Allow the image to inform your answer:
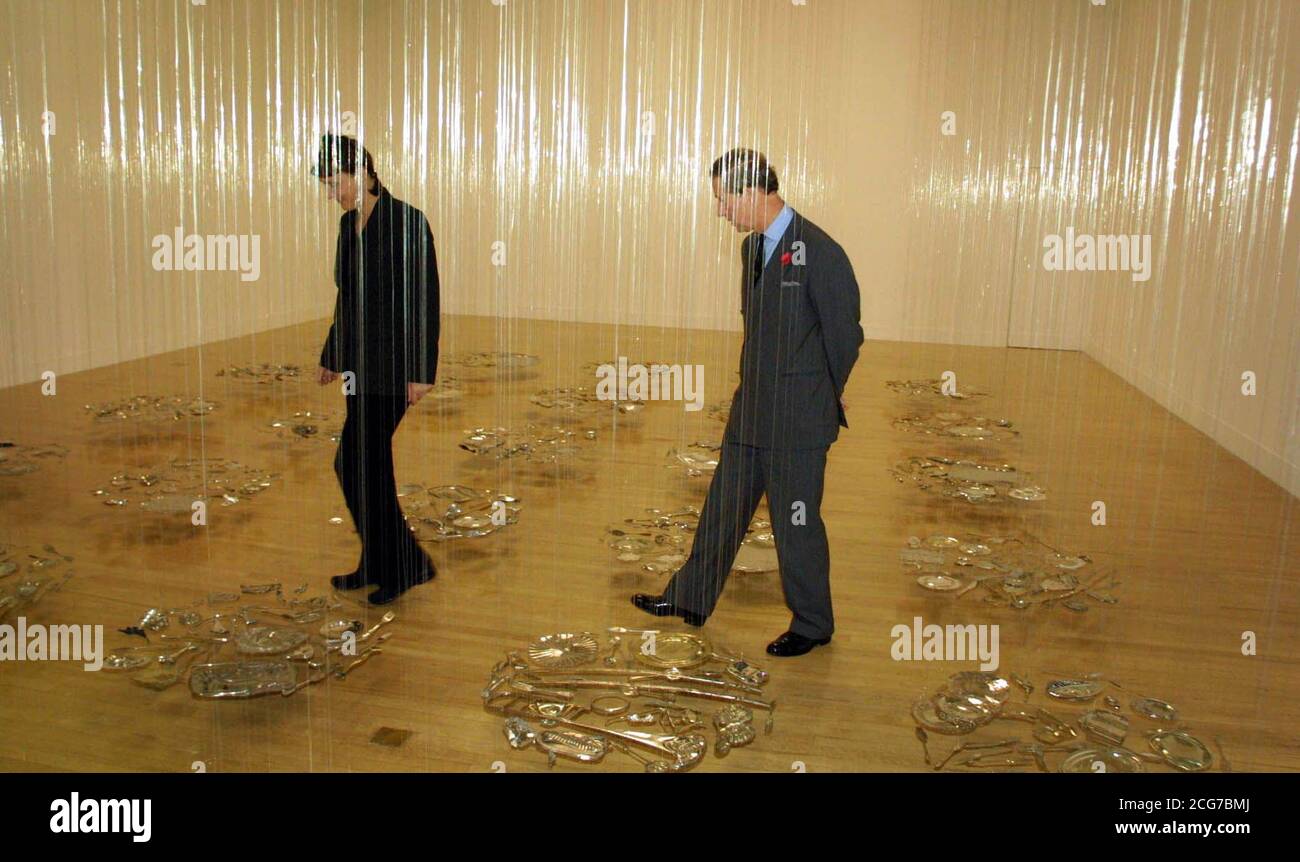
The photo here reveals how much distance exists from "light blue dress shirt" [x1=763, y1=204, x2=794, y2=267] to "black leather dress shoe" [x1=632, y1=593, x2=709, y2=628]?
1.07m

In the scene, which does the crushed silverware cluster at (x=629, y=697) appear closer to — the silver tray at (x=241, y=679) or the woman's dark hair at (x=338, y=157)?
the silver tray at (x=241, y=679)

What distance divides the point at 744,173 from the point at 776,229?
18 centimetres

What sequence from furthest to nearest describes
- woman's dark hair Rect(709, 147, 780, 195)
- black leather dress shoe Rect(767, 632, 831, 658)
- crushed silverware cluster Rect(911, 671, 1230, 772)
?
black leather dress shoe Rect(767, 632, 831, 658)
woman's dark hair Rect(709, 147, 780, 195)
crushed silverware cluster Rect(911, 671, 1230, 772)

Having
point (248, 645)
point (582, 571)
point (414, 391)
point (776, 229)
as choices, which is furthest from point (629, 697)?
point (776, 229)

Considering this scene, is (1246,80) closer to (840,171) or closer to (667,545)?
(667,545)

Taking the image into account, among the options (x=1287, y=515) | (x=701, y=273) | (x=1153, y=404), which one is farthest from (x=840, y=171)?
(x=1287, y=515)

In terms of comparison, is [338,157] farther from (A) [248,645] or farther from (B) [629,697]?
(B) [629,697]

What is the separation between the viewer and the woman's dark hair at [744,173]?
2.96 meters

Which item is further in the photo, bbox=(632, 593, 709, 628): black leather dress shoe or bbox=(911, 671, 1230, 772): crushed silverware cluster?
bbox=(632, 593, 709, 628): black leather dress shoe

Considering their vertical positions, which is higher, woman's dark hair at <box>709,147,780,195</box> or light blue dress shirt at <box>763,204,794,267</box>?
woman's dark hair at <box>709,147,780,195</box>

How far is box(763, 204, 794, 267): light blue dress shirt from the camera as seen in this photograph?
9.96 ft

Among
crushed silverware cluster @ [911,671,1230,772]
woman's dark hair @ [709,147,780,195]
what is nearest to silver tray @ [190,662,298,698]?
crushed silverware cluster @ [911,671,1230,772]

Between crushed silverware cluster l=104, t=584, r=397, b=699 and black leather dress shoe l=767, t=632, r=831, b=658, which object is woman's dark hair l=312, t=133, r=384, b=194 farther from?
black leather dress shoe l=767, t=632, r=831, b=658

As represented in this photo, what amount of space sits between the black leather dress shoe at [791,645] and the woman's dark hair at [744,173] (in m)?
1.25
